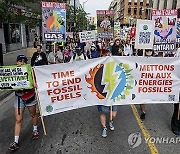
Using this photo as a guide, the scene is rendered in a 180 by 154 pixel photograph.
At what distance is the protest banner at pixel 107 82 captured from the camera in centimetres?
475

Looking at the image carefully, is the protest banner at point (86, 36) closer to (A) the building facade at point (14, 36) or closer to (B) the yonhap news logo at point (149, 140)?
(B) the yonhap news logo at point (149, 140)

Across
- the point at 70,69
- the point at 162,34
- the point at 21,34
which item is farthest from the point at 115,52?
the point at 21,34

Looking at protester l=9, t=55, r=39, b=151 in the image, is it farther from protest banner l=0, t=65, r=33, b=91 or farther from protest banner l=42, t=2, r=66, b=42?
protest banner l=42, t=2, r=66, b=42

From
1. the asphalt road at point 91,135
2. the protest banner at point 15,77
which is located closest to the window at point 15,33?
the asphalt road at point 91,135

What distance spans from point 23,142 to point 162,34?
5788mm

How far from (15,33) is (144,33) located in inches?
789

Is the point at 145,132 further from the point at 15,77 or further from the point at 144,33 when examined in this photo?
the point at 15,77

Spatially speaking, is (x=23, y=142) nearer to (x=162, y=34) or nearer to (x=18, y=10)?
(x=162, y=34)

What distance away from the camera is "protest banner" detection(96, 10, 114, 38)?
42.2ft

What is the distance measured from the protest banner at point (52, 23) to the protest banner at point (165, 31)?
324cm

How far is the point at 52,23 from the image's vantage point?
8.27 metres

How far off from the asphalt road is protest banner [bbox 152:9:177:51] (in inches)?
100

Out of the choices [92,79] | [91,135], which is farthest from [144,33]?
[91,135]

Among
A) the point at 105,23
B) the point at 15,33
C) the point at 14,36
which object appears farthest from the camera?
the point at 15,33
